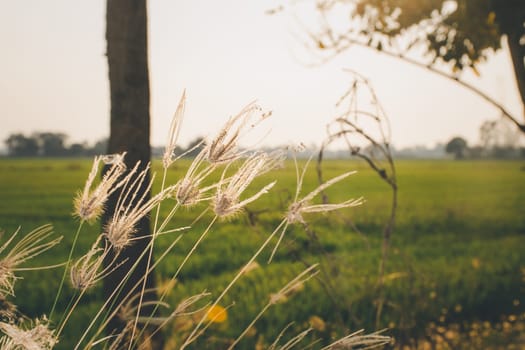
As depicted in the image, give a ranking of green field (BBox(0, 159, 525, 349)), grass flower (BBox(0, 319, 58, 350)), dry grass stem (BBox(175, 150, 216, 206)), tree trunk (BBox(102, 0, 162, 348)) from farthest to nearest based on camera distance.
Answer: green field (BBox(0, 159, 525, 349)), tree trunk (BBox(102, 0, 162, 348)), dry grass stem (BBox(175, 150, 216, 206)), grass flower (BBox(0, 319, 58, 350))

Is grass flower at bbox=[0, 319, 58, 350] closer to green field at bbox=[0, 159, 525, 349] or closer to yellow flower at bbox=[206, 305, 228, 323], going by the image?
yellow flower at bbox=[206, 305, 228, 323]

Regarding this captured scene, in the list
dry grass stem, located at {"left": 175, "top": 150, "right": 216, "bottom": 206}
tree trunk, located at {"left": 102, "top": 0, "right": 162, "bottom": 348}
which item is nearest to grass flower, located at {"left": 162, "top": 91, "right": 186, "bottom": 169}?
dry grass stem, located at {"left": 175, "top": 150, "right": 216, "bottom": 206}

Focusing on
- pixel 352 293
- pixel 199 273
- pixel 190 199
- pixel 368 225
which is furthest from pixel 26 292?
pixel 368 225

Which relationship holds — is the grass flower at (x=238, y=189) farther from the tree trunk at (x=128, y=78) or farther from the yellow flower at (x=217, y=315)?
the tree trunk at (x=128, y=78)

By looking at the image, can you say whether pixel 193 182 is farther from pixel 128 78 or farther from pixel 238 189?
pixel 128 78

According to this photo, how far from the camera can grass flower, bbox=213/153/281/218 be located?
106 centimetres

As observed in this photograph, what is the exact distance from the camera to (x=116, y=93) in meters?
2.32

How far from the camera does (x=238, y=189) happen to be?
107 centimetres

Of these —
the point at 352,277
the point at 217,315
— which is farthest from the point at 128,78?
the point at 352,277

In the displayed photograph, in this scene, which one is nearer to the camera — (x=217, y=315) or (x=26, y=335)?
(x=26, y=335)

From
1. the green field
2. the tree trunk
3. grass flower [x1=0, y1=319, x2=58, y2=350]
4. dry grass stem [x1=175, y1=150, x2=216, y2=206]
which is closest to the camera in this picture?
grass flower [x1=0, y1=319, x2=58, y2=350]

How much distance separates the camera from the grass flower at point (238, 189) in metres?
1.06

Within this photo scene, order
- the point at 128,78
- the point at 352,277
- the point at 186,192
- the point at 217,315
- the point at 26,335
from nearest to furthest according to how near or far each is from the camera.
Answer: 1. the point at 26,335
2. the point at 186,192
3. the point at 217,315
4. the point at 128,78
5. the point at 352,277

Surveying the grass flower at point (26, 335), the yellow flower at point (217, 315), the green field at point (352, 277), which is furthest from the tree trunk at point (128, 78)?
the grass flower at point (26, 335)
